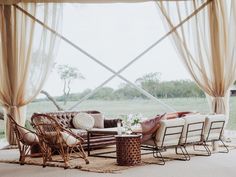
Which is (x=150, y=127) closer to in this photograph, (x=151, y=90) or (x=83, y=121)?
(x=83, y=121)

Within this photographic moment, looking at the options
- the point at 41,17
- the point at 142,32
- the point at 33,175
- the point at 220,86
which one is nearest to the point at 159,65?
the point at 142,32

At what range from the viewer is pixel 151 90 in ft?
37.0

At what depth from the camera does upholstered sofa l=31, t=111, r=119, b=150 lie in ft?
29.2

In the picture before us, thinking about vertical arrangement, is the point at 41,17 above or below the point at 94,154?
above

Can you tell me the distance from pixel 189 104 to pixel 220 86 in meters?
1.58

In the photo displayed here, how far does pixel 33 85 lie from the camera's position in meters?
10.3

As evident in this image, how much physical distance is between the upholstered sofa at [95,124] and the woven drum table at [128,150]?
1.59m

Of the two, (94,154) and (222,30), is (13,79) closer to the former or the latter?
(94,154)

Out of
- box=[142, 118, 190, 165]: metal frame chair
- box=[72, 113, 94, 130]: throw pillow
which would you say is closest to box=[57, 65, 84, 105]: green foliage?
box=[72, 113, 94, 130]: throw pillow

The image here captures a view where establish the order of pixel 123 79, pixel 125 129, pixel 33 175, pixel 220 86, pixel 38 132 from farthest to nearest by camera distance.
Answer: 1. pixel 123 79
2. pixel 220 86
3. pixel 125 129
4. pixel 38 132
5. pixel 33 175

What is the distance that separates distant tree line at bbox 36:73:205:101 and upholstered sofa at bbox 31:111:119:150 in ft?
4.58

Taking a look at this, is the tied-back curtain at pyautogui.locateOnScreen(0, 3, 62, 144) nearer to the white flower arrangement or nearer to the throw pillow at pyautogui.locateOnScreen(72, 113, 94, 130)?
the throw pillow at pyautogui.locateOnScreen(72, 113, 94, 130)

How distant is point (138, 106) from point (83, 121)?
2.40 meters

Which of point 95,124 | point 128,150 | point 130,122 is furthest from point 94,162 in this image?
point 95,124
